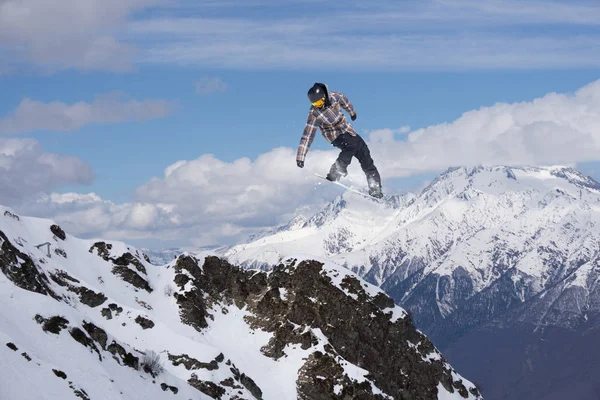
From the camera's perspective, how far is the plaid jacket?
3709 cm

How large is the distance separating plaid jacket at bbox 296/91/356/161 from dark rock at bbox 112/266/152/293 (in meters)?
112

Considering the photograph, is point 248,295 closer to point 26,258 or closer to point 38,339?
point 26,258

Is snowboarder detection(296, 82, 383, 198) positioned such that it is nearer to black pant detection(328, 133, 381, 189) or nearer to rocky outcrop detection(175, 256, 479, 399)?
black pant detection(328, 133, 381, 189)

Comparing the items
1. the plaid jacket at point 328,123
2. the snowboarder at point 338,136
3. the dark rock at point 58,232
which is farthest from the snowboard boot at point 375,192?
the dark rock at point 58,232

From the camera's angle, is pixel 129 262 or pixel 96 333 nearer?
pixel 96 333

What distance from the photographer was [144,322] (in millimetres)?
115312

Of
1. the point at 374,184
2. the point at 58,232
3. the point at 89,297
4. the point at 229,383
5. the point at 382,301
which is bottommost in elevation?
the point at 229,383

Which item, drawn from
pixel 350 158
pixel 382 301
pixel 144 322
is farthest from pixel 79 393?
pixel 382 301

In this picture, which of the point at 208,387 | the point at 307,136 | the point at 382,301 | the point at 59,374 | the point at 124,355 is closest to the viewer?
the point at 307,136

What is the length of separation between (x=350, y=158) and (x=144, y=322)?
84.9 m

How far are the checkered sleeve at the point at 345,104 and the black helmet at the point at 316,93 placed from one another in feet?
10.4

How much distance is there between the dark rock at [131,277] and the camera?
142m

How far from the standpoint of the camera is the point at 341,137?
3838 cm

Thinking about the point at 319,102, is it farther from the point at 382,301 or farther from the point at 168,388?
the point at 382,301
